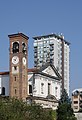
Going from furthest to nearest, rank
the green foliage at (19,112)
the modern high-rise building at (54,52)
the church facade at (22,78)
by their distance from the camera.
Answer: the modern high-rise building at (54,52) < the church facade at (22,78) < the green foliage at (19,112)

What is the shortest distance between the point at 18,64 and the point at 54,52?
7098 centimetres

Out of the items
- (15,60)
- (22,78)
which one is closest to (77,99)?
Answer: (15,60)

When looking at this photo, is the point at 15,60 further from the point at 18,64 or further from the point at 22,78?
the point at 22,78

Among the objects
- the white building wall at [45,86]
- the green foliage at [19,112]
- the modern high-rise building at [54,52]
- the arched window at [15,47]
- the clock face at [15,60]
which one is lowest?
the green foliage at [19,112]

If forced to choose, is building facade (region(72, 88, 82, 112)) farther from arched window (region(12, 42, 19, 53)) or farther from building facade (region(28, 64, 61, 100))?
arched window (region(12, 42, 19, 53))

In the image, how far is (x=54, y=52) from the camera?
447 feet

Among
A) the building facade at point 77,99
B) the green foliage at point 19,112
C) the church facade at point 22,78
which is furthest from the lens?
the building facade at point 77,99

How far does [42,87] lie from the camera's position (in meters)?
69.7

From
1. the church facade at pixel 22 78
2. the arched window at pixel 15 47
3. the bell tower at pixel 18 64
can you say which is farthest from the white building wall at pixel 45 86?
the arched window at pixel 15 47

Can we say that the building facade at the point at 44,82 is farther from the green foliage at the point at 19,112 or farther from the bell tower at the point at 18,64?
the green foliage at the point at 19,112

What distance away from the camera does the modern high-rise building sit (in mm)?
136125

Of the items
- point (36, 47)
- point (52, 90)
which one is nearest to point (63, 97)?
point (52, 90)

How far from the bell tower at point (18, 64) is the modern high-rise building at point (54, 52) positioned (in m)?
65.9

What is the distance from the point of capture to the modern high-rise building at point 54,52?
13612 cm
